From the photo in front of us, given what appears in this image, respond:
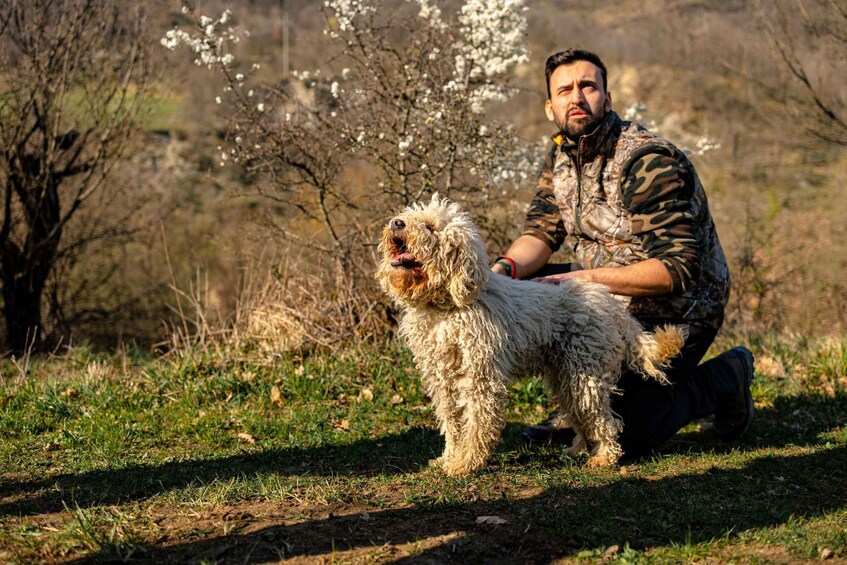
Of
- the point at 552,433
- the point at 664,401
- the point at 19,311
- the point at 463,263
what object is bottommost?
the point at 552,433

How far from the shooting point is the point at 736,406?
17.5 ft

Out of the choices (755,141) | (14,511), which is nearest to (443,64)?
(14,511)

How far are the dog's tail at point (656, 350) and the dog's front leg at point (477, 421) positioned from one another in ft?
2.81

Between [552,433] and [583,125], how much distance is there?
2.08m

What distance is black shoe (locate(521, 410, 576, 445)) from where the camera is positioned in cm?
546

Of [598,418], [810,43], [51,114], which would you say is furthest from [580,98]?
[810,43]

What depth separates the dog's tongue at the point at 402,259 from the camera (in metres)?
4.10

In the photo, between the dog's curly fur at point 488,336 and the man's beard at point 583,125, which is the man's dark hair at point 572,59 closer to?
the man's beard at point 583,125

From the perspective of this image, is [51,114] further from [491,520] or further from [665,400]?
[491,520]

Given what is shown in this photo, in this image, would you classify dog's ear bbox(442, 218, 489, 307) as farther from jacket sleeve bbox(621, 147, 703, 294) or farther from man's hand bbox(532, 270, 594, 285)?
jacket sleeve bbox(621, 147, 703, 294)

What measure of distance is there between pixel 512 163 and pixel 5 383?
5222mm

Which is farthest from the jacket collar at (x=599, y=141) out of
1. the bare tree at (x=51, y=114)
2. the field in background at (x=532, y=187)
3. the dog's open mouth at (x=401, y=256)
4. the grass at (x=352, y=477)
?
the bare tree at (x=51, y=114)

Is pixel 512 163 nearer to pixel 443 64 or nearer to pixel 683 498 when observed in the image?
pixel 443 64

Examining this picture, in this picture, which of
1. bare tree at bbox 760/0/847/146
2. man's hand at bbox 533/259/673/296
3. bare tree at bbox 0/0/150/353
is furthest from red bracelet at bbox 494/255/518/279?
bare tree at bbox 760/0/847/146
